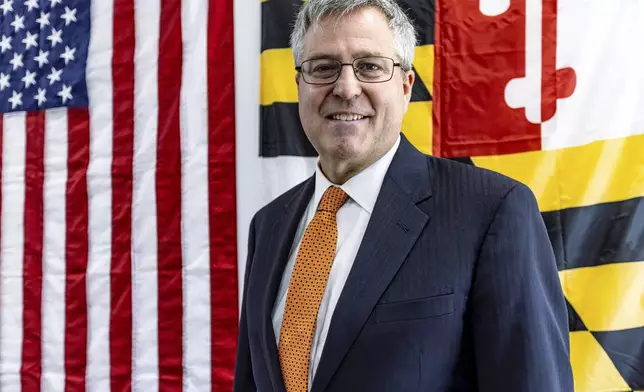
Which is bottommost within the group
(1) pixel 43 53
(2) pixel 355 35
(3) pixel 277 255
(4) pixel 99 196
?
(3) pixel 277 255

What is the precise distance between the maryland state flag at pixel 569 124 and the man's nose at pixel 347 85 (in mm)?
750

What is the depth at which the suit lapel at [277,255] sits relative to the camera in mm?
929

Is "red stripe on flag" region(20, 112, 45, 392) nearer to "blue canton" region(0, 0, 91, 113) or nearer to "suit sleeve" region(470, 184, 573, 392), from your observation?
"blue canton" region(0, 0, 91, 113)

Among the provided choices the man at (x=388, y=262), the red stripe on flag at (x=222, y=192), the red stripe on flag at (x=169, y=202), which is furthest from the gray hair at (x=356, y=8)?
the red stripe on flag at (x=169, y=202)

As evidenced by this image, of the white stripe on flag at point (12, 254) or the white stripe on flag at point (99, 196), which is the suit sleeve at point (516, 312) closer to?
the white stripe on flag at point (99, 196)

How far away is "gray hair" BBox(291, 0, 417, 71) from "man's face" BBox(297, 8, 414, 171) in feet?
0.03

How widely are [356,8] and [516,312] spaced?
1.70 feet

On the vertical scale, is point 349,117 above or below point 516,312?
above

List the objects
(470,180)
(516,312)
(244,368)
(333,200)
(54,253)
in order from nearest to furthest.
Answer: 1. (516,312)
2. (470,180)
3. (333,200)
4. (244,368)
5. (54,253)

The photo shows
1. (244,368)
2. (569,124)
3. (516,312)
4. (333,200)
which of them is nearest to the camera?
(516,312)

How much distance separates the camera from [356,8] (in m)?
0.90

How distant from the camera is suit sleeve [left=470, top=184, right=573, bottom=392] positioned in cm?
75

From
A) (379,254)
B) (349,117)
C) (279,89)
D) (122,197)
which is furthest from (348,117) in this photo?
(122,197)

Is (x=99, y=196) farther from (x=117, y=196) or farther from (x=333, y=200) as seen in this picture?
(x=333, y=200)
